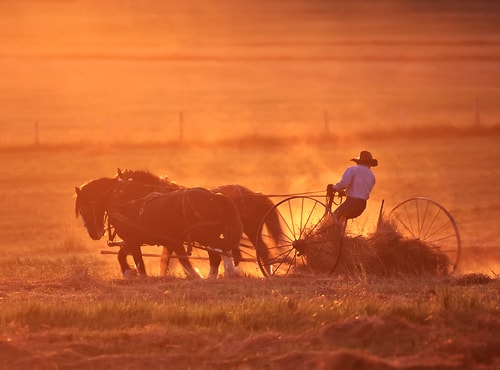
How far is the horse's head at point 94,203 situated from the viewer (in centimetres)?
1802

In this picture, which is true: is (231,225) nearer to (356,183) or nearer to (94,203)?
(356,183)

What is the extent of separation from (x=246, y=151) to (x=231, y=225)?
58.7 feet

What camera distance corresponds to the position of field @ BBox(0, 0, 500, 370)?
1102 centimetres

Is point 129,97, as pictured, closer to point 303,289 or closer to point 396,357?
point 303,289

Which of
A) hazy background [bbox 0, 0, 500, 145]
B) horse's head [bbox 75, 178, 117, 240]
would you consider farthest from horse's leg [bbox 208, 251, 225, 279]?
hazy background [bbox 0, 0, 500, 145]

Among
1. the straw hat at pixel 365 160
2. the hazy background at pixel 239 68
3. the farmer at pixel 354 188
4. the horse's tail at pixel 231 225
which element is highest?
the hazy background at pixel 239 68

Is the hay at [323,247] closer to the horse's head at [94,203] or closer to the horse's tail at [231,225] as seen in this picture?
the horse's tail at [231,225]

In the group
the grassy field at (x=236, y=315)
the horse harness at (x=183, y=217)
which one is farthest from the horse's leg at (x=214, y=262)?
the grassy field at (x=236, y=315)

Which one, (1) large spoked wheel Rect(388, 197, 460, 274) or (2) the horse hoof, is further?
(2) the horse hoof

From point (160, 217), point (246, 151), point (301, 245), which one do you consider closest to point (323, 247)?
point (301, 245)

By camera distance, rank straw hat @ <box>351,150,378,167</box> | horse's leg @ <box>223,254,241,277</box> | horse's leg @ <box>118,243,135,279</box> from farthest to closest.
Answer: horse's leg @ <box>118,243,135,279</box> → horse's leg @ <box>223,254,241,277</box> → straw hat @ <box>351,150,378,167</box>

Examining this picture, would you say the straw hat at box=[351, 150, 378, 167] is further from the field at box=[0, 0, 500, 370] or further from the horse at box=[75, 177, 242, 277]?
the horse at box=[75, 177, 242, 277]

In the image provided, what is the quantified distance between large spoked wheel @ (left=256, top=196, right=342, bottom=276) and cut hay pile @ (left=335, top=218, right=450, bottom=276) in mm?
199

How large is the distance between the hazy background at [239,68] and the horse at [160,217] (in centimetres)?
1737
